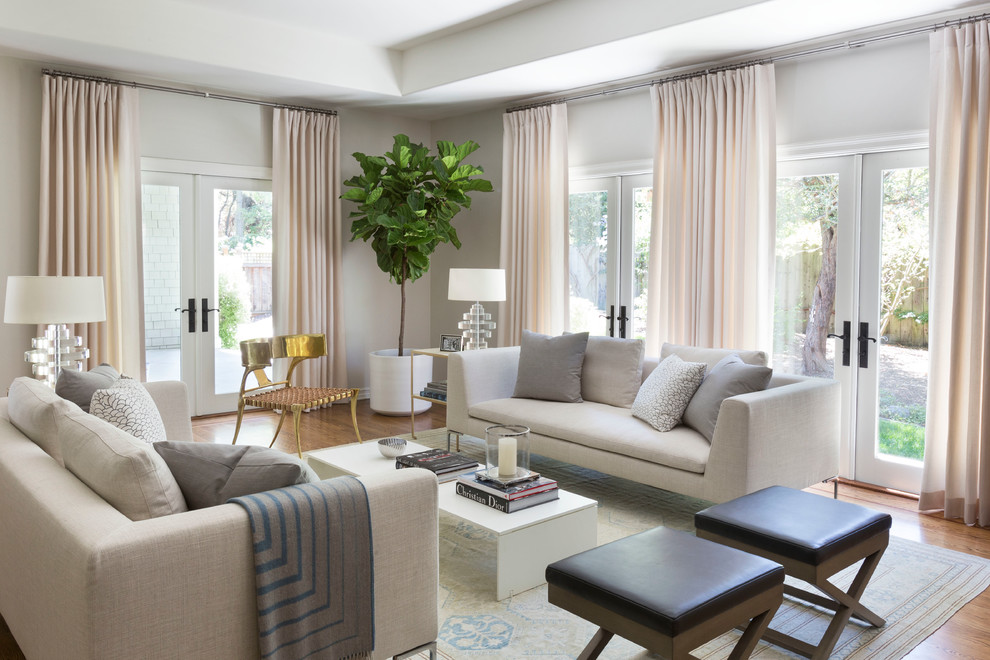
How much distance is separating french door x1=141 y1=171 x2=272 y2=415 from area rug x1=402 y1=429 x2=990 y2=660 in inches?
130

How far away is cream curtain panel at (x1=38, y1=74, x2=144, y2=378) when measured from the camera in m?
5.26

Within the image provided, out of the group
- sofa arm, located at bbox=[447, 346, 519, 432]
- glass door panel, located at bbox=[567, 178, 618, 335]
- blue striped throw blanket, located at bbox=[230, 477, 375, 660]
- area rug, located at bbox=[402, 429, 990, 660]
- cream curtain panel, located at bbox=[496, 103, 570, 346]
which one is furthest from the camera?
cream curtain panel, located at bbox=[496, 103, 570, 346]

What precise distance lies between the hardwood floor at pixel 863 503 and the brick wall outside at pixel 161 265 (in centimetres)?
80

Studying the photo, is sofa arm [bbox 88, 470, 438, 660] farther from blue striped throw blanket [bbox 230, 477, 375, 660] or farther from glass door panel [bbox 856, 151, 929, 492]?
glass door panel [bbox 856, 151, 929, 492]

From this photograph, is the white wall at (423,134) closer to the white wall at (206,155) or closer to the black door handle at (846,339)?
the white wall at (206,155)

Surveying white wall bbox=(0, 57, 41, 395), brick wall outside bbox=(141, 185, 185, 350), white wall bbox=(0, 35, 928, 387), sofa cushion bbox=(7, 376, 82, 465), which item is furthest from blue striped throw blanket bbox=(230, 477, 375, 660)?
brick wall outside bbox=(141, 185, 185, 350)

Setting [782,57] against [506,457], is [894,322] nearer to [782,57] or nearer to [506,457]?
[782,57]

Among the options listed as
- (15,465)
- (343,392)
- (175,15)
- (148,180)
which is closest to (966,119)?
(343,392)

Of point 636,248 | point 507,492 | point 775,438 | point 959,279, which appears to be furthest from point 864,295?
point 507,492

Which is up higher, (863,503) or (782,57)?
(782,57)

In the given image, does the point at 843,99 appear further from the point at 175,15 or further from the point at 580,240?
the point at 175,15

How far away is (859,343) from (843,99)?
145 cm

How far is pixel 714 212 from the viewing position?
16.3 ft

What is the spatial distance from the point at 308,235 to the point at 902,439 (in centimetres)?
481
